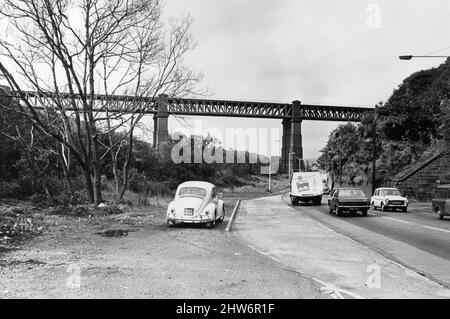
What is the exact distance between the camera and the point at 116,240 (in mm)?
14523

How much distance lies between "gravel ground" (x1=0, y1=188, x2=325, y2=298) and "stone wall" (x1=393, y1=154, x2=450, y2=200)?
37.8 metres

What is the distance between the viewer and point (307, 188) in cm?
4138

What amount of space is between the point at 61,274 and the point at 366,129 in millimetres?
62487

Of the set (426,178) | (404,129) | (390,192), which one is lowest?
(390,192)

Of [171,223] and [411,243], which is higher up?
[171,223]

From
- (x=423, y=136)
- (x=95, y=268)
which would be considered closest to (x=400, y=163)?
(x=423, y=136)

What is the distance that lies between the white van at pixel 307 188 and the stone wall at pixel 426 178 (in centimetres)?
1274

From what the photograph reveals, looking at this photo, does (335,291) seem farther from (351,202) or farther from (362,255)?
(351,202)

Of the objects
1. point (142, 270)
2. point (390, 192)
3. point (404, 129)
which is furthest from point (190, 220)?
point (404, 129)

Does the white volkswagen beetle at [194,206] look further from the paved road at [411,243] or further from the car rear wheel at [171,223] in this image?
the paved road at [411,243]

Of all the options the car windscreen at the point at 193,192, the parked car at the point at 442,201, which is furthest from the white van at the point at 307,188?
the car windscreen at the point at 193,192

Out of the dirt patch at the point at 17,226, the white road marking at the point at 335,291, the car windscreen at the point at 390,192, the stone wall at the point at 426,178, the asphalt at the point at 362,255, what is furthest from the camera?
the stone wall at the point at 426,178

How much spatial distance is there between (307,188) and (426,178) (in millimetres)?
14670

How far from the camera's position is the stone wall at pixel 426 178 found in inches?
1868
